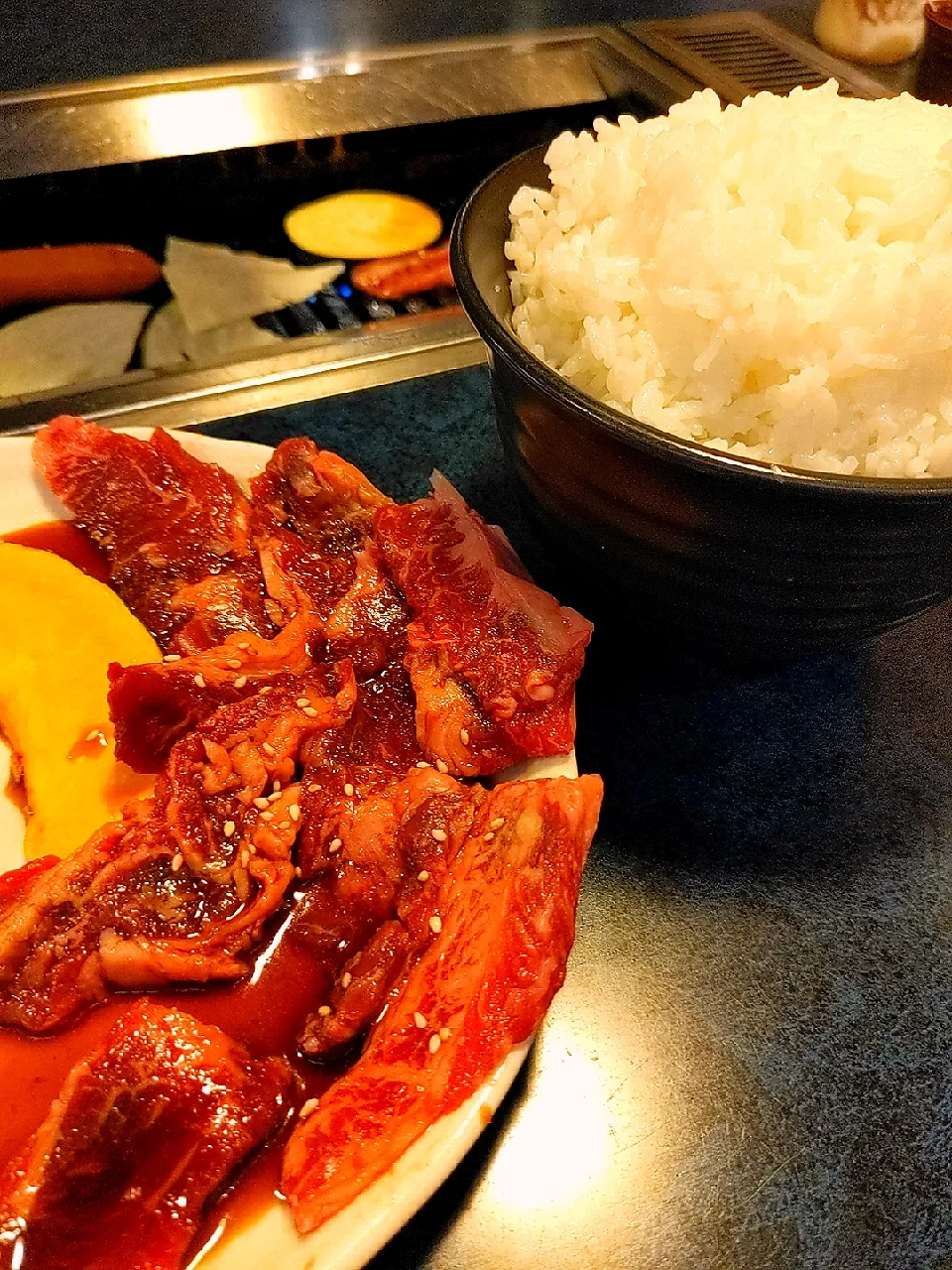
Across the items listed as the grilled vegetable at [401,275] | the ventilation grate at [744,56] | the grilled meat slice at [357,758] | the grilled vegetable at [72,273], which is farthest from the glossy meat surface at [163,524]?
the ventilation grate at [744,56]

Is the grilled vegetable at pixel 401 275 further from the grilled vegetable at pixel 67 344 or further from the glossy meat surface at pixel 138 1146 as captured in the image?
the glossy meat surface at pixel 138 1146

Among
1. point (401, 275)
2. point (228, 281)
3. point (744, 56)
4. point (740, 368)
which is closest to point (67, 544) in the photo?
point (740, 368)

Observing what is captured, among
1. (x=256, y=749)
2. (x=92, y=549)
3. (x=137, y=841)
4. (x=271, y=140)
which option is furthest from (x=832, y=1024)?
(x=271, y=140)

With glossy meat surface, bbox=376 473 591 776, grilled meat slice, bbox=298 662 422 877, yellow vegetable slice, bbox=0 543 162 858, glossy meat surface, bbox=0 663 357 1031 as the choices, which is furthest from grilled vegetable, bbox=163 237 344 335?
glossy meat surface, bbox=0 663 357 1031

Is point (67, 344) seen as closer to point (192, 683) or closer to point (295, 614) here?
point (295, 614)

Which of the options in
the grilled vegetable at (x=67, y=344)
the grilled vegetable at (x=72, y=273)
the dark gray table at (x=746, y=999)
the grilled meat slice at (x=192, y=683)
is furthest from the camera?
the grilled vegetable at (x=72, y=273)
